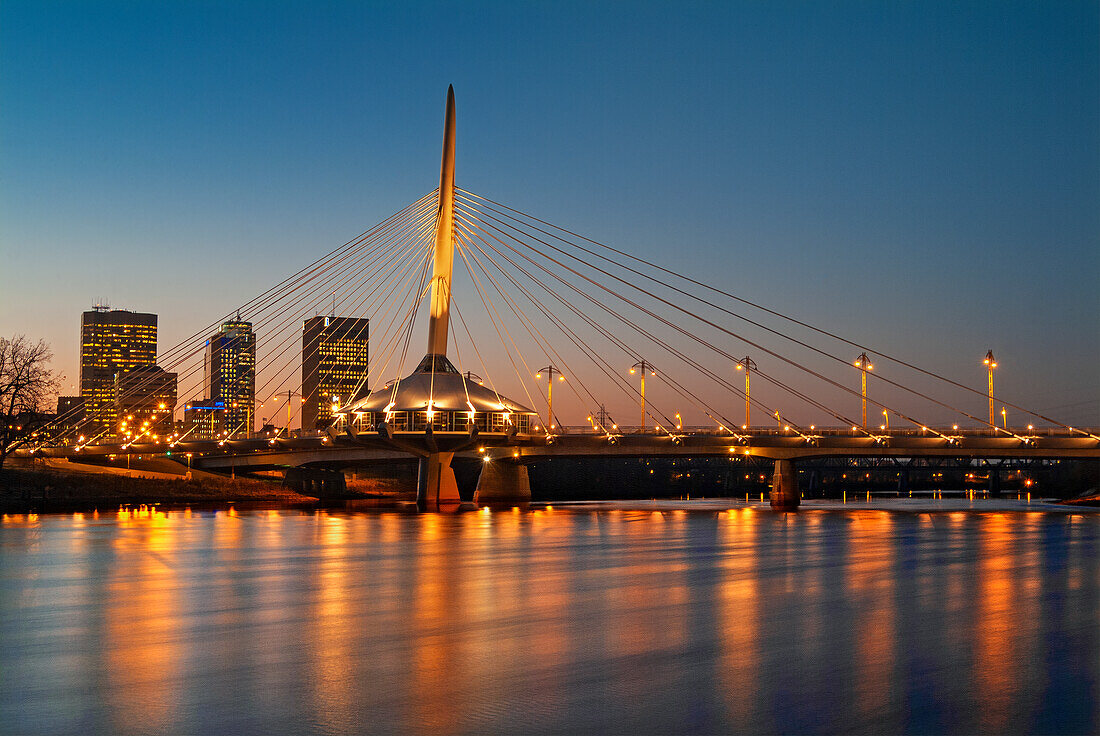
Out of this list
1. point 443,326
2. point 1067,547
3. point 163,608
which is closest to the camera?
point 163,608

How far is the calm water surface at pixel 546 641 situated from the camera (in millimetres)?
16625

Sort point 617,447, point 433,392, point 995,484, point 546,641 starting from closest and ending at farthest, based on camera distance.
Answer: point 546,641 < point 433,392 < point 617,447 < point 995,484

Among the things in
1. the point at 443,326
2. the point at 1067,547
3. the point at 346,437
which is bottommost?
the point at 1067,547

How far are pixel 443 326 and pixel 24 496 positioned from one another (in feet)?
132

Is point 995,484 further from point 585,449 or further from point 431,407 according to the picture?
point 431,407

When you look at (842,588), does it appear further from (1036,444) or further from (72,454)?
(72,454)

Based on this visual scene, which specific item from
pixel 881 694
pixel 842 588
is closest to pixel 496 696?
pixel 881 694

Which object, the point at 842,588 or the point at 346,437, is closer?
the point at 842,588

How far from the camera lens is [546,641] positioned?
22984 mm

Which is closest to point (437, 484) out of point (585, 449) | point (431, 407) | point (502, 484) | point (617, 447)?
point (431, 407)

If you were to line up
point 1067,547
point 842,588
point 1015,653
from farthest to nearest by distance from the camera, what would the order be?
point 1067,547 → point 842,588 → point 1015,653

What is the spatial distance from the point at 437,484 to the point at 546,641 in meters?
80.4

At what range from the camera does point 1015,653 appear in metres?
21.8

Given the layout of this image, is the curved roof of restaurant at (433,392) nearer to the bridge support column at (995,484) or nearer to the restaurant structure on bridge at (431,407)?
the restaurant structure on bridge at (431,407)
